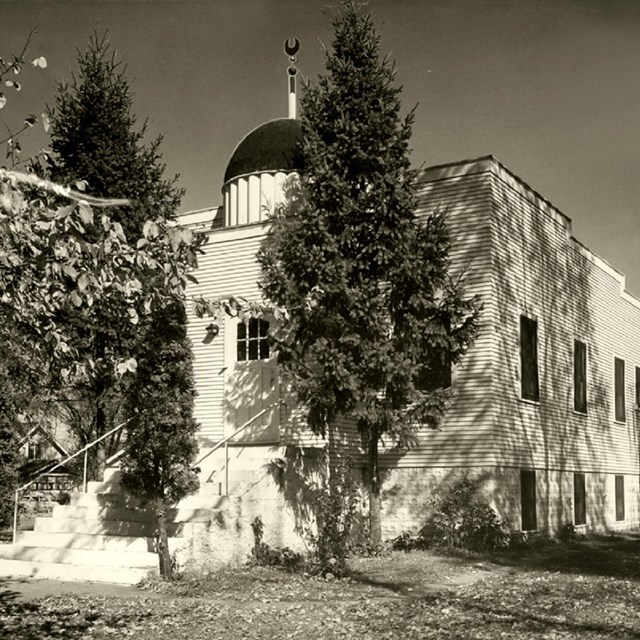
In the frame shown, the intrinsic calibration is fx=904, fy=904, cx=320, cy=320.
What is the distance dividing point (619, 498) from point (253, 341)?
12.1 m

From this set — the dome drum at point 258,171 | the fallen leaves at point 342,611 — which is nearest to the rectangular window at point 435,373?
the fallen leaves at point 342,611

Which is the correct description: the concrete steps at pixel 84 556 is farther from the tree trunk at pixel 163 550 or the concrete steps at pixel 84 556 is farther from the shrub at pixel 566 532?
the shrub at pixel 566 532

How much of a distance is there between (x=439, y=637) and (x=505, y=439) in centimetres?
951

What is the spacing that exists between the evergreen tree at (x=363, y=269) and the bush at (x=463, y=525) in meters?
1.47

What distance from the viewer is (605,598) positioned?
11.1 m

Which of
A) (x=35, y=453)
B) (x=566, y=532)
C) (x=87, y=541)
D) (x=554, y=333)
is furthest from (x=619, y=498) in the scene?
(x=35, y=453)

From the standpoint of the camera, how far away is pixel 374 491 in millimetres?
16531

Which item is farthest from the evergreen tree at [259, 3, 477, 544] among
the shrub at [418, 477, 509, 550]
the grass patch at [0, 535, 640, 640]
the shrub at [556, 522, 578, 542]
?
→ the shrub at [556, 522, 578, 542]

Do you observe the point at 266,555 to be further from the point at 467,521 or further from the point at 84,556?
the point at 467,521

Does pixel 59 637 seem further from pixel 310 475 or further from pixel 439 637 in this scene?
pixel 310 475

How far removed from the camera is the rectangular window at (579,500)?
21522mm

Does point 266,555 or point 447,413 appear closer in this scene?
point 266,555

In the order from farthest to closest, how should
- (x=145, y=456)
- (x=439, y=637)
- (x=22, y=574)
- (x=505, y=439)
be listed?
1. (x=505, y=439)
2. (x=22, y=574)
3. (x=145, y=456)
4. (x=439, y=637)

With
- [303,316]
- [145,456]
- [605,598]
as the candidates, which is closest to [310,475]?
[303,316]
